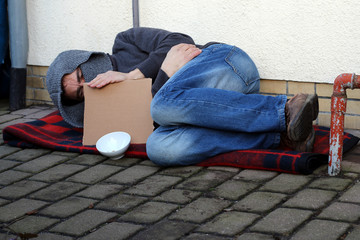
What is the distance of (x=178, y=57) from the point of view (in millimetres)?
3383

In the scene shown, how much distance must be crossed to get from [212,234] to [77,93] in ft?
5.68

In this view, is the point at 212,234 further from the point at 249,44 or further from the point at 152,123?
the point at 249,44

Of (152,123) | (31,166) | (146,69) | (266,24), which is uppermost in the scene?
(266,24)

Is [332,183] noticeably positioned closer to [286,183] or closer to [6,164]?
[286,183]

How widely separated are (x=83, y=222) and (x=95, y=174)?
0.65 metres

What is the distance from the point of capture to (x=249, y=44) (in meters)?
3.71

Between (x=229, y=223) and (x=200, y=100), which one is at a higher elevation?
(x=200, y=100)

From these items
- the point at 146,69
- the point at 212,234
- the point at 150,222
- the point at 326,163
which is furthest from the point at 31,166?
the point at 326,163

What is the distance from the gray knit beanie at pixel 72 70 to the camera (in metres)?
3.50

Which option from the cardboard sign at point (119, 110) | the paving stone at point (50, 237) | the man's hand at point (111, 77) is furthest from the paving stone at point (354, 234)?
the man's hand at point (111, 77)

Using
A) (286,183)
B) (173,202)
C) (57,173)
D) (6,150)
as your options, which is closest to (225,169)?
(286,183)

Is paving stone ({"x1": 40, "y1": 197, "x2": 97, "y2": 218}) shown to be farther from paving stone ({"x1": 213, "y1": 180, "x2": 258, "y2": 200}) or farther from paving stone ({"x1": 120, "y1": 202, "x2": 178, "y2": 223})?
paving stone ({"x1": 213, "y1": 180, "x2": 258, "y2": 200})

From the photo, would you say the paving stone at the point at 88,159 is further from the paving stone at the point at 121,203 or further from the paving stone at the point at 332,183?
the paving stone at the point at 332,183

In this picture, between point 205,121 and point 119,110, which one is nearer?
point 205,121
